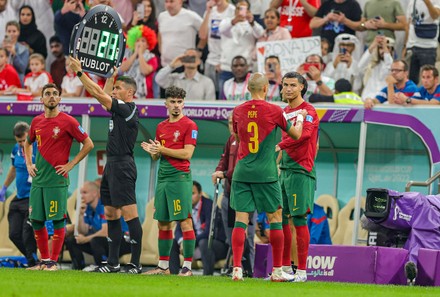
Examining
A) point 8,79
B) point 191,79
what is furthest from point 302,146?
point 8,79

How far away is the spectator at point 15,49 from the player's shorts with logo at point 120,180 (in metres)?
6.86

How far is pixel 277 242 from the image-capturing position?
1168cm

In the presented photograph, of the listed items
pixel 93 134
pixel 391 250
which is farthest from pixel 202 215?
pixel 391 250

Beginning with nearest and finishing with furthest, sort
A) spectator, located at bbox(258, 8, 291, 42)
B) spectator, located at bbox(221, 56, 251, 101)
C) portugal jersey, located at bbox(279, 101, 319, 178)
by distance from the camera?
portugal jersey, located at bbox(279, 101, 319, 178) < spectator, located at bbox(221, 56, 251, 101) < spectator, located at bbox(258, 8, 291, 42)

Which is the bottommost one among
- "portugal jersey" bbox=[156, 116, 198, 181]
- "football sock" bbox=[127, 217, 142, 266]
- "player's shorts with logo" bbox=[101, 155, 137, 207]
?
"football sock" bbox=[127, 217, 142, 266]

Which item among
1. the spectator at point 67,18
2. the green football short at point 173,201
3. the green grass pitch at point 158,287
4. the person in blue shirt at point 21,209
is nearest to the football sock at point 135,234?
the green football short at point 173,201

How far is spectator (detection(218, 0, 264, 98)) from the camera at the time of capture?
60.2 feet

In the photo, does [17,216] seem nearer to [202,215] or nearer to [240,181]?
[202,215]

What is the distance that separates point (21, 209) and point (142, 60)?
3634 mm

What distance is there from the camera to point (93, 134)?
18703 millimetres

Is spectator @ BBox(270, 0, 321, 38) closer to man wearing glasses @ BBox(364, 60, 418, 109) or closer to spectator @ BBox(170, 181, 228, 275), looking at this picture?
man wearing glasses @ BBox(364, 60, 418, 109)

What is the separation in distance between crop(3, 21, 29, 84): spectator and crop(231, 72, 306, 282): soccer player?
357 inches

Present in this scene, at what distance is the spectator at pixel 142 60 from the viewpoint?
18766mm

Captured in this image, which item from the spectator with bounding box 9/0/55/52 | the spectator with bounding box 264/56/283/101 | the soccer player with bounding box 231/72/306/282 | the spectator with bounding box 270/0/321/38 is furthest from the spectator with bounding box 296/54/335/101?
the spectator with bounding box 9/0/55/52
